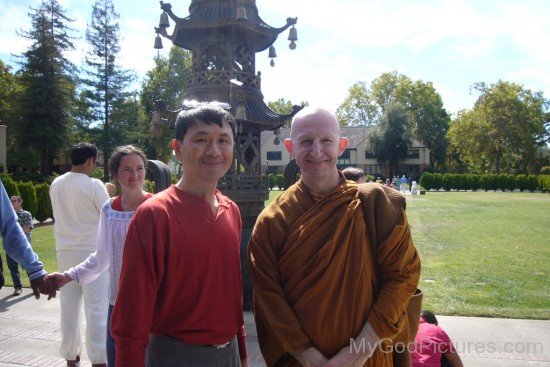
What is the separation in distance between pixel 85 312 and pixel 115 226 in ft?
4.63

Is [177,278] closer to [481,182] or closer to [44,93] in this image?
[44,93]

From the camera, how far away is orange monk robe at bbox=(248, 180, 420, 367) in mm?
→ 2096

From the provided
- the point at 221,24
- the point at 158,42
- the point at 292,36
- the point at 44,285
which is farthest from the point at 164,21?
the point at 44,285

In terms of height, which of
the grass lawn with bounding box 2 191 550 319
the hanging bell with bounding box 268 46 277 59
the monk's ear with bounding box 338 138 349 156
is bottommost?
the grass lawn with bounding box 2 191 550 319

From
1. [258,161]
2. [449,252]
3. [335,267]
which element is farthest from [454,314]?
[449,252]

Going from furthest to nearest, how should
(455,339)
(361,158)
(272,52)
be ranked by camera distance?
(361,158)
(272,52)
(455,339)

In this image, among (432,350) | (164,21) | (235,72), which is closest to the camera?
(432,350)

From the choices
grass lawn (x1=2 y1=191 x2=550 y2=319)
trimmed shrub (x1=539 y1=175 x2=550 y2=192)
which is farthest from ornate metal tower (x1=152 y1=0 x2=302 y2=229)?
trimmed shrub (x1=539 y1=175 x2=550 y2=192)

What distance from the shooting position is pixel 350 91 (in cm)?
7269

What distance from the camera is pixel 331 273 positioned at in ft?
6.80

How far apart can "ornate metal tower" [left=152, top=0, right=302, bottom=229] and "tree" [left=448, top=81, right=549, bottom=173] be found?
178 ft

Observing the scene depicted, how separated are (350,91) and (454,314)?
229ft

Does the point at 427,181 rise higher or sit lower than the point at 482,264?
higher

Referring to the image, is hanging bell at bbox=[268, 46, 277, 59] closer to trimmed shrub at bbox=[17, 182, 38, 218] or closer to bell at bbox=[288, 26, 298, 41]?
bell at bbox=[288, 26, 298, 41]
